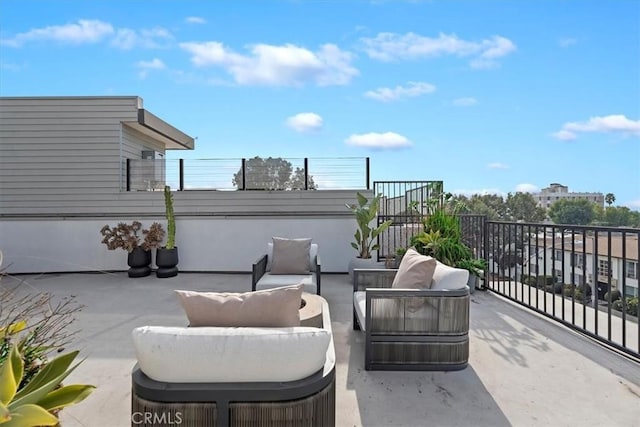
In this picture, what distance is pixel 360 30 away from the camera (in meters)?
6.83

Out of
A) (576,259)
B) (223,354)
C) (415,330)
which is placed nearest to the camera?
(223,354)

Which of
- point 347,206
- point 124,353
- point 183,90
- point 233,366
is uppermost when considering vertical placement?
point 183,90

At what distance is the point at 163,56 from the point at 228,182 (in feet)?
10.4

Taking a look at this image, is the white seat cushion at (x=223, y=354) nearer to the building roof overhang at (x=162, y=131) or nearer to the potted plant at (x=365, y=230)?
the potted plant at (x=365, y=230)

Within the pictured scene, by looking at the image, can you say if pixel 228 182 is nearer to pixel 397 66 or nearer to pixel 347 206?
pixel 347 206

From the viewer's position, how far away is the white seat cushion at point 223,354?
4.44 feet

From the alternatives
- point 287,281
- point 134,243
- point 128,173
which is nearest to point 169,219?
point 134,243

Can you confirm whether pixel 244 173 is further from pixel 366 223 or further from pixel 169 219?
pixel 366 223

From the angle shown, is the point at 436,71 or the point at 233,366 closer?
the point at 233,366

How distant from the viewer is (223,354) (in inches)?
53.4

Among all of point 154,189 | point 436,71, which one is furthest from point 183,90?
point 436,71

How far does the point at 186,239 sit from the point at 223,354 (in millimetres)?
6545

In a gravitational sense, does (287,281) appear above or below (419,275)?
below

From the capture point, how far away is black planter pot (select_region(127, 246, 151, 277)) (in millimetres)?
6785
